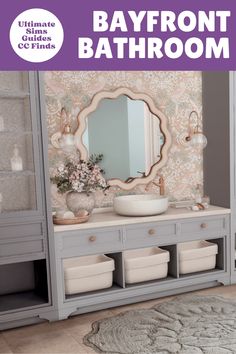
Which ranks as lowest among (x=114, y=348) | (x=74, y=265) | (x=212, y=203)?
(x=114, y=348)

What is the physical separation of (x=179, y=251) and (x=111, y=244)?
0.63 metres

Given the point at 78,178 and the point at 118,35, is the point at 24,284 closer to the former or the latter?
the point at 78,178

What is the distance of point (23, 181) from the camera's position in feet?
Result: 9.49

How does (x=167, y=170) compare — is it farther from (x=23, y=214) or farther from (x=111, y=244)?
(x=23, y=214)

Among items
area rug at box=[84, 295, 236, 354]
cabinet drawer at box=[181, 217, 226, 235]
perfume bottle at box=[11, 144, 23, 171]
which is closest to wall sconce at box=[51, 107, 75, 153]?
perfume bottle at box=[11, 144, 23, 171]

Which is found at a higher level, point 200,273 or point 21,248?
point 21,248

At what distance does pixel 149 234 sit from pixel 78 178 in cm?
68

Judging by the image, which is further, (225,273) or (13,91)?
(225,273)

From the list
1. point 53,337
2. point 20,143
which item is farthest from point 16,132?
point 53,337

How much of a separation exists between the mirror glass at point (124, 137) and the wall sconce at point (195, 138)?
247mm

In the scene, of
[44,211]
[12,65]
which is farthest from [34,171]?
[12,65]

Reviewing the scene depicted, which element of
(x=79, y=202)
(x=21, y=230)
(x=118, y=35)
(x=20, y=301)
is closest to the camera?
(x=21, y=230)

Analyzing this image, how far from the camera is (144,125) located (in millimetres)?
3719

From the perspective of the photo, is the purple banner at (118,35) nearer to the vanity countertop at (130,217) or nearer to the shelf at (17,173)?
the shelf at (17,173)
